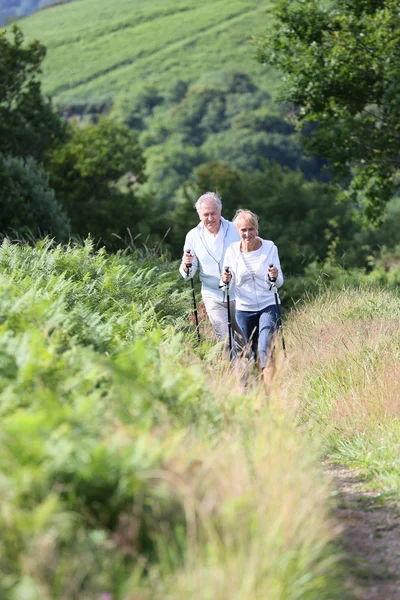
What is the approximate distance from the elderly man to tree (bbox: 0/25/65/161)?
29677mm

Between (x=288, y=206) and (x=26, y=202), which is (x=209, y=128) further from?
(x=26, y=202)

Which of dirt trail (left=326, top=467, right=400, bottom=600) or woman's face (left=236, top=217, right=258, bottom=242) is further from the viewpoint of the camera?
woman's face (left=236, top=217, right=258, bottom=242)

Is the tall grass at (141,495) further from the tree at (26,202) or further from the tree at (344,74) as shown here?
the tree at (26,202)

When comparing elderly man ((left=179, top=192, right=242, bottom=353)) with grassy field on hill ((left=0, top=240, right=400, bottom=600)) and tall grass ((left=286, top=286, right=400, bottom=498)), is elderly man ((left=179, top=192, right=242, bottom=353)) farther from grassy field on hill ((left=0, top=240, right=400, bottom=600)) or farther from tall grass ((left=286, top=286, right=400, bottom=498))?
grassy field on hill ((left=0, top=240, right=400, bottom=600))

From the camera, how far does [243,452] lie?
15.9 feet

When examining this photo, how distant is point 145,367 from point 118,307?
14.0 feet

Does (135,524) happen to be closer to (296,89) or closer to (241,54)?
(296,89)

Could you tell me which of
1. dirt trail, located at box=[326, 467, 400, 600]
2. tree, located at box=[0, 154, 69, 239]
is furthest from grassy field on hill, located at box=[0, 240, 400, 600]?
tree, located at box=[0, 154, 69, 239]

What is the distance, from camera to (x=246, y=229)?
8.73m

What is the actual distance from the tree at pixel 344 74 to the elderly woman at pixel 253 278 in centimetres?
1131

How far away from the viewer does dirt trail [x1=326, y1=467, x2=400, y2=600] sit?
475cm

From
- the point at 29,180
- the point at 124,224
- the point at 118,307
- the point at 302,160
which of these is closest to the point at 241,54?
the point at 302,160

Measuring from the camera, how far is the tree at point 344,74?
63.7 ft

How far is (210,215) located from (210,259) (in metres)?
0.46
